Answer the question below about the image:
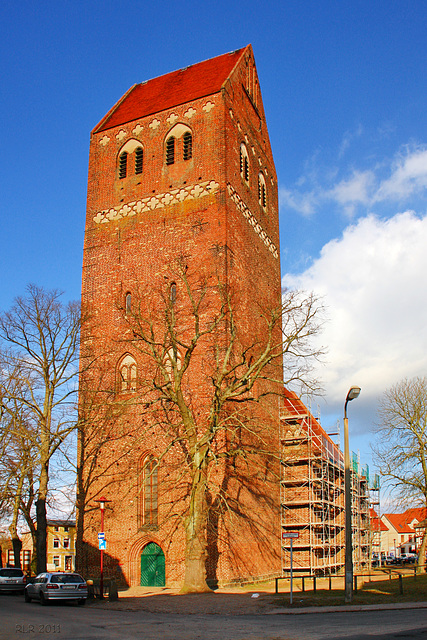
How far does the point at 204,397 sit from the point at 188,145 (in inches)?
461

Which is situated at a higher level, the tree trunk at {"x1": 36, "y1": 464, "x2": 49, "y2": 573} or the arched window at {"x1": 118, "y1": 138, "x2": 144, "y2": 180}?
the arched window at {"x1": 118, "y1": 138, "x2": 144, "y2": 180}

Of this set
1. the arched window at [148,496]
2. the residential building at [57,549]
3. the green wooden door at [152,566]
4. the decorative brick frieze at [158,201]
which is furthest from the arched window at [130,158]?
the residential building at [57,549]

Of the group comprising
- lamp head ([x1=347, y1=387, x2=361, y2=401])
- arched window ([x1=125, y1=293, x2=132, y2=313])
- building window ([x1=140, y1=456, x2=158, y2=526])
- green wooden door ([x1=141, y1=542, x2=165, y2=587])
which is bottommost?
green wooden door ([x1=141, y1=542, x2=165, y2=587])

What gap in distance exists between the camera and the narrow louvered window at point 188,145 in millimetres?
27906

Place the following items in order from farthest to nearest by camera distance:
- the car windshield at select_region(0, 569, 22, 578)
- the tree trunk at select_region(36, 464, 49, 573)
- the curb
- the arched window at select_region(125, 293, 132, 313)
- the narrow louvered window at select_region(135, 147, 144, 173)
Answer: the narrow louvered window at select_region(135, 147, 144, 173) → the car windshield at select_region(0, 569, 22, 578) → the arched window at select_region(125, 293, 132, 313) → the tree trunk at select_region(36, 464, 49, 573) → the curb

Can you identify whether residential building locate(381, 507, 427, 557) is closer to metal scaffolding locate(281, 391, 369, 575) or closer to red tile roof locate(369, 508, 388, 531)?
red tile roof locate(369, 508, 388, 531)

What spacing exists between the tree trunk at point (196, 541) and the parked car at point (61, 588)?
3.17 metres

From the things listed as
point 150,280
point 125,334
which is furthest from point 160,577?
point 150,280

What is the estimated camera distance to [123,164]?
98.2 ft

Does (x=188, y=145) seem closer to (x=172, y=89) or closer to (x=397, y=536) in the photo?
(x=172, y=89)

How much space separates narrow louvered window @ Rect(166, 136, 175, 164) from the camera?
2831 centimetres

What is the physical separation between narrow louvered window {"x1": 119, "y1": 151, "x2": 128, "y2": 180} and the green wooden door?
54.5 ft

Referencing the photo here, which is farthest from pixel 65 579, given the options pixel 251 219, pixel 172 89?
pixel 172 89

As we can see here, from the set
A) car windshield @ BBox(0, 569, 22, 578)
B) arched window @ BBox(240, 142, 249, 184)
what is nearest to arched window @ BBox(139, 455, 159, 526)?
car windshield @ BBox(0, 569, 22, 578)
